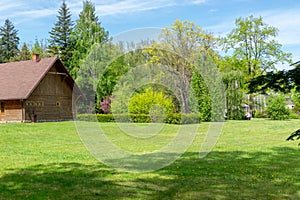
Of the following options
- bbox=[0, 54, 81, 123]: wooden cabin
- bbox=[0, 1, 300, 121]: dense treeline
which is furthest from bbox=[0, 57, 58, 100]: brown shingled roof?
bbox=[0, 1, 300, 121]: dense treeline

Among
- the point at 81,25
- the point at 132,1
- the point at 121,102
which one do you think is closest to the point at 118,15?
the point at 132,1

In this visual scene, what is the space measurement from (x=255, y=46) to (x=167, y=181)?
31783 millimetres

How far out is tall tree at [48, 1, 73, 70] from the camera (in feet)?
160

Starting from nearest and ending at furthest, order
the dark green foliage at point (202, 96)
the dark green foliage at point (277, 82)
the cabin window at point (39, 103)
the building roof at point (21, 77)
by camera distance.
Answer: the dark green foliage at point (277, 82) → the building roof at point (21, 77) → the dark green foliage at point (202, 96) → the cabin window at point (39, 103)

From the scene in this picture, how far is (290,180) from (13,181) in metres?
5.25

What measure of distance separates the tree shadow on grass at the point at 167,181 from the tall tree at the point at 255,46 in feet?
91.3

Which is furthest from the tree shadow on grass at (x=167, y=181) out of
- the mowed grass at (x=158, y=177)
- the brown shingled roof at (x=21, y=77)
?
the brown shingled roof at (x=21, y=77)

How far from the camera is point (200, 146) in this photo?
456 inches

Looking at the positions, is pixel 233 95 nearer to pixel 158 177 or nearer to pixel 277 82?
pixel 158 177

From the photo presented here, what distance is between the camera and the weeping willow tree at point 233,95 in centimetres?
3141

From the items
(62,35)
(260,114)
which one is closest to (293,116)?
(260,114)

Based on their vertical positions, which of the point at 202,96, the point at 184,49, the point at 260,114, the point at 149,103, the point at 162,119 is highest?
the point at 184,49

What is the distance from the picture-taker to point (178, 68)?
1007 inches

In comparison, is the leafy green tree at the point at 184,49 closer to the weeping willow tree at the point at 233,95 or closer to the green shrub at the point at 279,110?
the weeping willow tree at the point at 233,95
